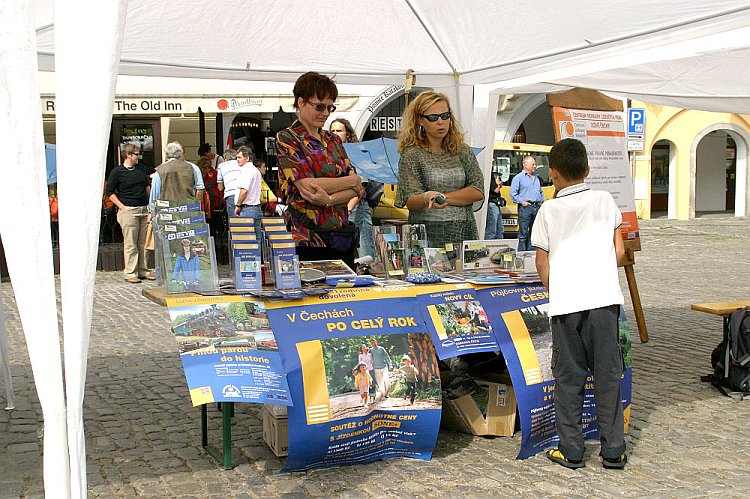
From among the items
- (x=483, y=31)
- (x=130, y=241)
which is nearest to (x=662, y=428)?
(x=483, y=31)

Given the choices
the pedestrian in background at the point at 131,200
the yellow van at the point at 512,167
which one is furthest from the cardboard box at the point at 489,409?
the yellow van at the point at 512,167

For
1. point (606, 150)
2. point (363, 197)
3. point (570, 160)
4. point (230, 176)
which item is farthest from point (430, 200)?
point (230, 176)

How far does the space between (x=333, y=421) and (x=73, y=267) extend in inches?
66.3

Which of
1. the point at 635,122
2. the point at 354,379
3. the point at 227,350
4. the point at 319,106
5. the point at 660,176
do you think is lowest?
the point at 354,379

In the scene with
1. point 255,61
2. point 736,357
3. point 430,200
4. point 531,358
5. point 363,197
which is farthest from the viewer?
point 363,197

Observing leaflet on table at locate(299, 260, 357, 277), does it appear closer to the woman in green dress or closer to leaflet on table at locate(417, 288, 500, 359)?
leaflet on table at locate(417, 288, 500, 359)

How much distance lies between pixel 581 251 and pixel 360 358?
3.75 ft

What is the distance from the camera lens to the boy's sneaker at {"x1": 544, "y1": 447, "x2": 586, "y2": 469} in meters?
4.09

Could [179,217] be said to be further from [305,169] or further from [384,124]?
[384,124]

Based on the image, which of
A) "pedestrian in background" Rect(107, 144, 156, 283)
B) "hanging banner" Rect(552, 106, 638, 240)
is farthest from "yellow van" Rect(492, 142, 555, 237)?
"hanging banner" Rect(552, 106, 638, 240)

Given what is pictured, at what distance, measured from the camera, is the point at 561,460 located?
4133 millimetres

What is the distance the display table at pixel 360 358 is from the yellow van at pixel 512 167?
944 centimetres

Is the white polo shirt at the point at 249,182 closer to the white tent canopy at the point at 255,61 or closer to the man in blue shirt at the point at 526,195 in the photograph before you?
the man in blue shirt at the point at 526,195

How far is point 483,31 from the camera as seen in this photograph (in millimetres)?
5531
